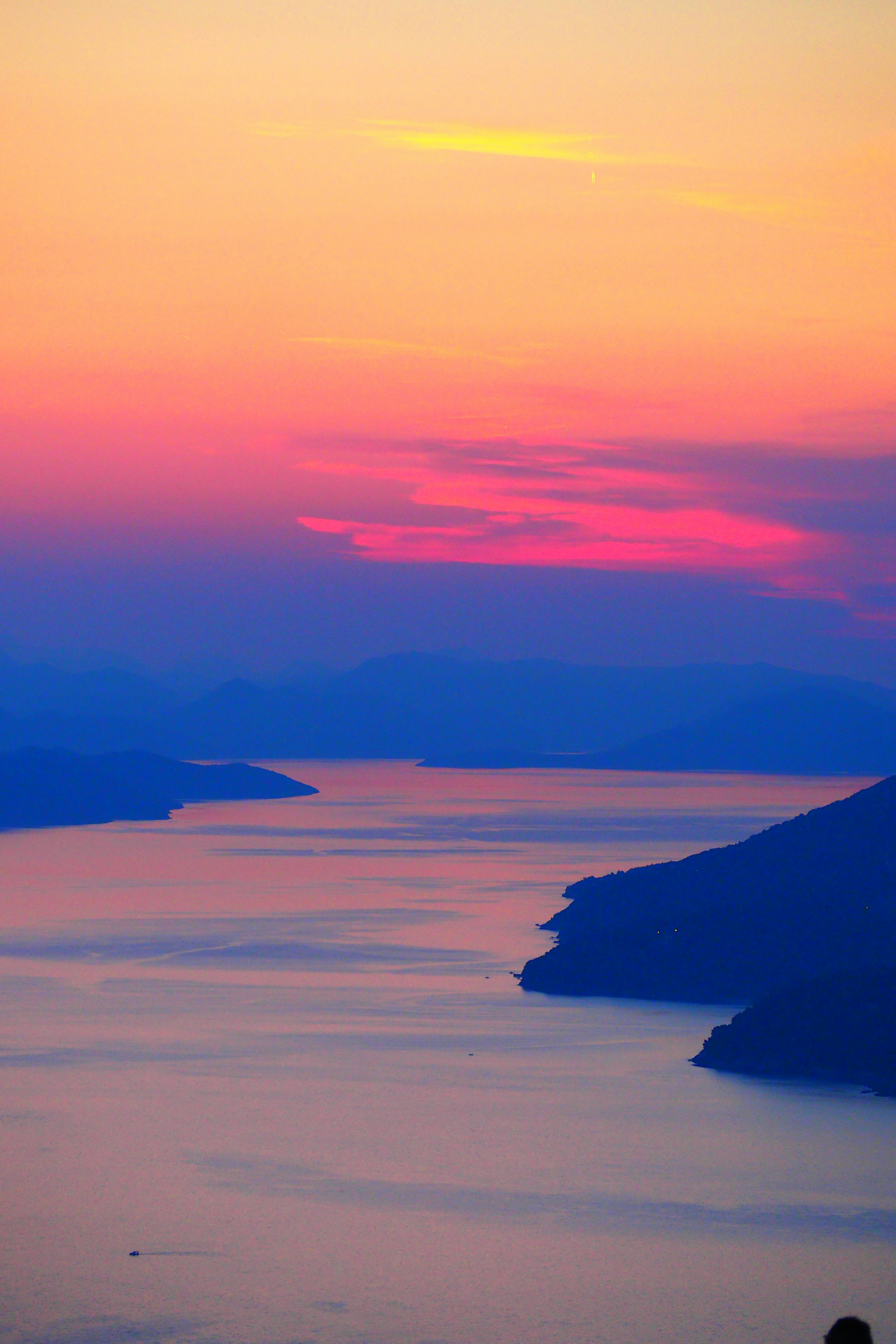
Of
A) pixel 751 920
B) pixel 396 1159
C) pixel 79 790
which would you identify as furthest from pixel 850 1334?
pixel 79 790

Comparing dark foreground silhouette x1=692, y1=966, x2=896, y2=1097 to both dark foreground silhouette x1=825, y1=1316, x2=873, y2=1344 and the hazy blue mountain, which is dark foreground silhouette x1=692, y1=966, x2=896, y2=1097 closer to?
the hazy blue mountain

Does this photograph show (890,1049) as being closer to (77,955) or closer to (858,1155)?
(858,1155)

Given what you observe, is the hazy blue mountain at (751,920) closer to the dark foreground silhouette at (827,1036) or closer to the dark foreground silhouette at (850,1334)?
the dark foreground silhouette at (827,1036)

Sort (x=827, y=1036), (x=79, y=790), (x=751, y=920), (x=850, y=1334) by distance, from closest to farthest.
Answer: (x=850, y=1334)
(x=827, y=1036)
(x=751, y=920)
(x=79, y=790)

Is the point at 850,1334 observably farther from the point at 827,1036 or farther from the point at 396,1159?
the point at 827,1036

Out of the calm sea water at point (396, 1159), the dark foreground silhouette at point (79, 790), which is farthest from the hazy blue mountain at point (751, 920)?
the dark foreground silhouette at point (79, 790)

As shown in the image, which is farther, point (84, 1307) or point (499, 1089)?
point (499, 1089)

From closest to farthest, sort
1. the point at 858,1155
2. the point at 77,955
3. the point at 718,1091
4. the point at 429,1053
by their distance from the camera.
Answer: the point at 858,1155
the point at 718,1091
the point at 429,1053
the point at 77,955

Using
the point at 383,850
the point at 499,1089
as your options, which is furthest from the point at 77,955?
the point at 383,850
